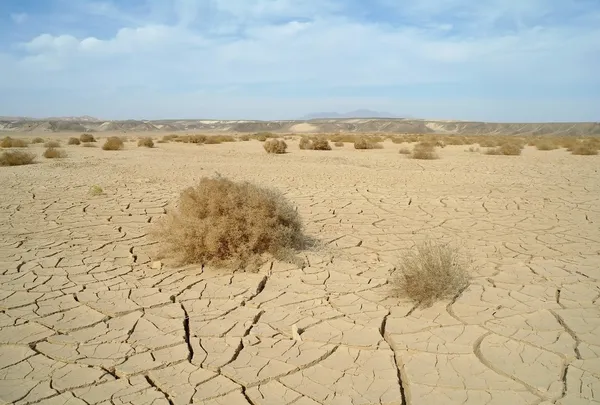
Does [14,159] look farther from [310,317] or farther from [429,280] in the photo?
[429,280]

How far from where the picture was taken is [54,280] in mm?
3984

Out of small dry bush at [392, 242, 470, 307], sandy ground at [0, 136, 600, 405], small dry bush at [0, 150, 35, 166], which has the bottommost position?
sandy ground at [0, 136, 600, 405]

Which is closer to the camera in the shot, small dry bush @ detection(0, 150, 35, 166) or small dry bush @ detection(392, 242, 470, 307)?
small dry bush @ detection(392, 242, 470, 307)

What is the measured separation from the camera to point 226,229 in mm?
4297

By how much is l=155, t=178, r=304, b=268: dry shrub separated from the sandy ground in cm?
20

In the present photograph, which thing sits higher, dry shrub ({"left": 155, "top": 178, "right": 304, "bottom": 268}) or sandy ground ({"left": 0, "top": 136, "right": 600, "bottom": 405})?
dry shrub ({"left": 155, "top": 178, "right": 304, "bottom": 268})

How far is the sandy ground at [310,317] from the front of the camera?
243cm

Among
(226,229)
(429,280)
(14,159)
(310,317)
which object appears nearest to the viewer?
(310,317)

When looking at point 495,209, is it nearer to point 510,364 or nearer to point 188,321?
point 510,364

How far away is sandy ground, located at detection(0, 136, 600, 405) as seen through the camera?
95.5 inches

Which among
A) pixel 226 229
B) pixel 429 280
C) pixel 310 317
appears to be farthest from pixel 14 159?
pixel 429 280

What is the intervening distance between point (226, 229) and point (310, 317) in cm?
142

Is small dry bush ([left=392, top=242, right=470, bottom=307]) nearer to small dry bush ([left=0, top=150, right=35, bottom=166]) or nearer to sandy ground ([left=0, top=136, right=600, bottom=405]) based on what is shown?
sandy ground ([left=0, top=136, right=600, bottom=405])

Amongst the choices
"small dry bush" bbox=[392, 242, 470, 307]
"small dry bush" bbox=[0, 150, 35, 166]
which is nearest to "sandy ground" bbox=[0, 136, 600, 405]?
"small dry bush" bbox=[392, 242, 470, 307]
